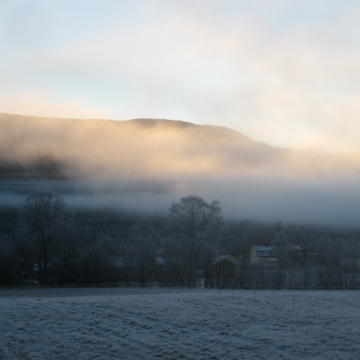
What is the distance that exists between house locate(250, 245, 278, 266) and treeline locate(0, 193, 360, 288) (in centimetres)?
177

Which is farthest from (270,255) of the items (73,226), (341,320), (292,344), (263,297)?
(292,344)

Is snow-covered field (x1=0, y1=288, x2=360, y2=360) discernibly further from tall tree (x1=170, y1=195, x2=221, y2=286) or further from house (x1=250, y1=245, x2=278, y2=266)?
house (x1=250, y1=245, x2=278, y2=266)

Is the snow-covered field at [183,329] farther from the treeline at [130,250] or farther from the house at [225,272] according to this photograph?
the treeline at [130,250]

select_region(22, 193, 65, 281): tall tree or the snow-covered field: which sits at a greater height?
select_region(22, 193, 65, 281): tall tree

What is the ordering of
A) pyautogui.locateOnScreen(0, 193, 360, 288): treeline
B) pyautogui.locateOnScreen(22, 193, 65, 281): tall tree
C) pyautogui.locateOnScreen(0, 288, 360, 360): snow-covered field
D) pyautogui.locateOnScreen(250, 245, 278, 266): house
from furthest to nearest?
pyautogui.locateOnScreen(250, 245, 278, 266): house
pyautogui.locateOnScreen(22, 193, 65, 281): tall tree
pyautogui.locateOnScreen(0, 193, 360, 288): treeline
pyautogui.locateOnScreen(0, 288, 360, 360): snow-covered field

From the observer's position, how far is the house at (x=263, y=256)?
238 feet

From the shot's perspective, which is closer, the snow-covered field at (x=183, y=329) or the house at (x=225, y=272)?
the snow-covered field at (x=183, y=329)

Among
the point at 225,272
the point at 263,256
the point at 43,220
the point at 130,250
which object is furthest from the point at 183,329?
the point at 263,256

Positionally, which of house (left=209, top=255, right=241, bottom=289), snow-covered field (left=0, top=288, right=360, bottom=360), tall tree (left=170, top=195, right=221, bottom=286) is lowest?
house (left=209, top=255, right=241, bottom=289)

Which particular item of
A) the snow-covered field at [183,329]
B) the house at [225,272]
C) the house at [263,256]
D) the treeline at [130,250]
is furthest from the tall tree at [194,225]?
the snow-covered field at [183,329]

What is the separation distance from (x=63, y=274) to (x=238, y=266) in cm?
2408

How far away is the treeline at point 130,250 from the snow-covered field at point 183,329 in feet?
92.4

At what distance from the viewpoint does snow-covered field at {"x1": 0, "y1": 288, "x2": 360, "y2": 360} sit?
17078 millimetres

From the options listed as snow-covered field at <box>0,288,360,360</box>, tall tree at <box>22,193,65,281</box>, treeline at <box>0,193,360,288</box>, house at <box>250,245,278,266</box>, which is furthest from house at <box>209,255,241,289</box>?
snow-covered field at <box>0,288,360,360</box>
